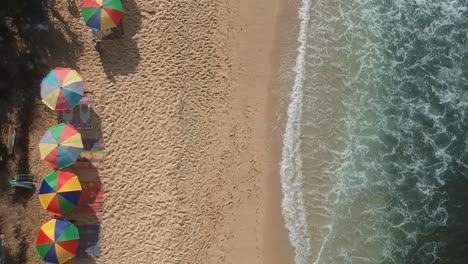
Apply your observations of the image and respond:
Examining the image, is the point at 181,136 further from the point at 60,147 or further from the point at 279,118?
the point at 60,147

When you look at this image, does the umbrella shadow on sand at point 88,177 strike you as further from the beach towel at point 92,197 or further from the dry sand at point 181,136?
the dry sand at point 181,136

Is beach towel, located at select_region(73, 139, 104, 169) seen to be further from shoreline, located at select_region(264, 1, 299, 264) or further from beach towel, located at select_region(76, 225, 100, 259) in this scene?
shoreline, located at select_region(264, 1, 299, 264)

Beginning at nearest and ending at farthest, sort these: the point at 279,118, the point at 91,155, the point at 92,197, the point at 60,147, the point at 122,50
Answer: the point at 60,147 → the point at 92,197 → the point at 91,155 → the point at 122,50 → the point at 279,118

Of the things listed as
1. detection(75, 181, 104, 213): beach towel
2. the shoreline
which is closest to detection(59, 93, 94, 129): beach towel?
detection(75, 181, 104, 213): beach towel

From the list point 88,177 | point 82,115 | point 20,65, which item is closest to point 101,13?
point 20,65

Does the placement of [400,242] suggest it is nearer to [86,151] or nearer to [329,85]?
[329,85]

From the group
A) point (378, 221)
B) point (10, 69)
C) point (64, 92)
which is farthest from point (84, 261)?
point (378, 221)
